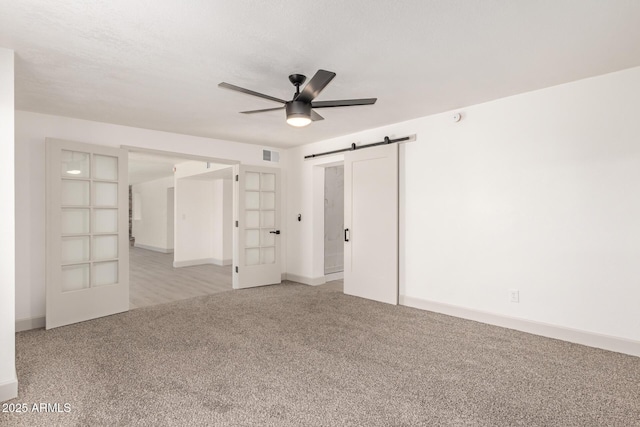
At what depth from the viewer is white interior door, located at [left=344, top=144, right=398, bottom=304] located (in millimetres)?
Answer: 4730

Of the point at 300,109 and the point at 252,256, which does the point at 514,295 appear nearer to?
the point at 300,109

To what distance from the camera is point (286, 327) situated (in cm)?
381

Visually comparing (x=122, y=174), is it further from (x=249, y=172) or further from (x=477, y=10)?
(x=477, y=10)

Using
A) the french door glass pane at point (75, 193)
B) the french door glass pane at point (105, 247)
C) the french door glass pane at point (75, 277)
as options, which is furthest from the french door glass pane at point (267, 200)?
the french door glass pane at point (75, 277)

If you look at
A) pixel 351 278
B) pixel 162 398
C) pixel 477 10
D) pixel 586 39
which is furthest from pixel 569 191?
pixel 162 398

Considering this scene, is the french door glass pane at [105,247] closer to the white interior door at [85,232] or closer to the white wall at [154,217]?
the white interior door at [85,232]

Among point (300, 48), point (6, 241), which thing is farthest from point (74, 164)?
point (300, 48)

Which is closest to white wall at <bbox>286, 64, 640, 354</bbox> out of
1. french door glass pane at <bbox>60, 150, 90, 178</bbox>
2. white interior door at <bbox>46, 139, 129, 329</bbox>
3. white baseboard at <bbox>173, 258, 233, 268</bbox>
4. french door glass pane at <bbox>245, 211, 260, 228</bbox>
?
french door glass pane at <bbox>245, 211, 260, 228</bbox>

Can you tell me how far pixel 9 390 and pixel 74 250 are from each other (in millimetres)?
2119

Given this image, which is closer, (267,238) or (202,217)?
(267,238)

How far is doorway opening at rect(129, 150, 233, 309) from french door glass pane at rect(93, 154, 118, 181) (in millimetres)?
A: 1675

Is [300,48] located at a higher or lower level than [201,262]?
higher

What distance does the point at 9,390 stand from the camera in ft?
7.80

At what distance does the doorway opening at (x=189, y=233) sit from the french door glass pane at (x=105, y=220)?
56.4 inches
